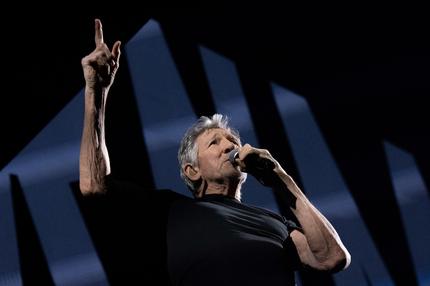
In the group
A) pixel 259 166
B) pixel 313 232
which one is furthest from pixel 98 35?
pixel 313 232

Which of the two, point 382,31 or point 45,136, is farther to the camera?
point 382,31

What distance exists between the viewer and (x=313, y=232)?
159 centimetres

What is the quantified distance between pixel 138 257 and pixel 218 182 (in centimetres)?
63

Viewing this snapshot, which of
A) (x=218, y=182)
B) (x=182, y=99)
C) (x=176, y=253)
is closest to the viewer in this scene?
(x=176, y=253)

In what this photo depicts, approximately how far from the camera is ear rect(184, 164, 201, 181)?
1857 mm

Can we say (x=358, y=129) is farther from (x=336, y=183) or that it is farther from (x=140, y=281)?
(x=140, y=281)

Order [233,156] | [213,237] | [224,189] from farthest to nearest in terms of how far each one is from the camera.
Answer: [224,189]
[233,156]
[213,237]

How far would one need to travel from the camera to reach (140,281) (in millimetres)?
2260

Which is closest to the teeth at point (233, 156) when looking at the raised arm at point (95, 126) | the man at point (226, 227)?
the man at point (226, 227)

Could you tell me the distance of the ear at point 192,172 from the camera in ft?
6.09

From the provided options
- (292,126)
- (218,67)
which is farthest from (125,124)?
(292,126)

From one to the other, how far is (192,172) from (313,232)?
429 millimetres

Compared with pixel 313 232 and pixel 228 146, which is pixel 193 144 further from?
pixel 313 232

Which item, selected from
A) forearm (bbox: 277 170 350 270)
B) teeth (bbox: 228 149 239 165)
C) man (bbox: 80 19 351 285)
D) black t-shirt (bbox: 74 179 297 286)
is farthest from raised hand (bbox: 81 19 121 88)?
forearm (bbox: 277 170 350 270)
